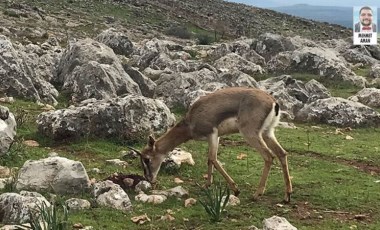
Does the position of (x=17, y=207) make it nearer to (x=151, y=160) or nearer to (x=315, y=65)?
(x=151, y=160)

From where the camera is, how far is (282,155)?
41.0 ft

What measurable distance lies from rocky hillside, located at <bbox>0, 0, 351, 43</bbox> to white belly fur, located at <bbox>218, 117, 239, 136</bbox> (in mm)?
28474

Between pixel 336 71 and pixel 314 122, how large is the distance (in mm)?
11369

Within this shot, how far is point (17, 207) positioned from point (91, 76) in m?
12.0

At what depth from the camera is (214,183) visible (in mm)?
13289

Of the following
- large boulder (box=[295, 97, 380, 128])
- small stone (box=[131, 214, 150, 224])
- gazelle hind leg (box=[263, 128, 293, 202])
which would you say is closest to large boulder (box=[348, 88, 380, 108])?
large boulder (box=[295, 97, 380, 128])

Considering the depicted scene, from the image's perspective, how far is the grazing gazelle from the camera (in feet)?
40.1

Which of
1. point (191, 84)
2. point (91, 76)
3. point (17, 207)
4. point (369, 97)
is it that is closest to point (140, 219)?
point (17, 207)

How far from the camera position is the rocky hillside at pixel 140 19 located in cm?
4872

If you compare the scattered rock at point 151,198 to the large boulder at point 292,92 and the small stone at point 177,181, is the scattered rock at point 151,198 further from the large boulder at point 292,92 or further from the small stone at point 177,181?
the large boulder at point 292,92

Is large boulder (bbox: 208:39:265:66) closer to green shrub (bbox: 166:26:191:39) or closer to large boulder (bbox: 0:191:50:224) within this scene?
green shrub (bbox: 166:26:191:39)

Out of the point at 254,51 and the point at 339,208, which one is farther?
the point at 254,51

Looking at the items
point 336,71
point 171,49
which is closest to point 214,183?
point 336,71

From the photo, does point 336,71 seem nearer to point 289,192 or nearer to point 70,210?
point 289,192
